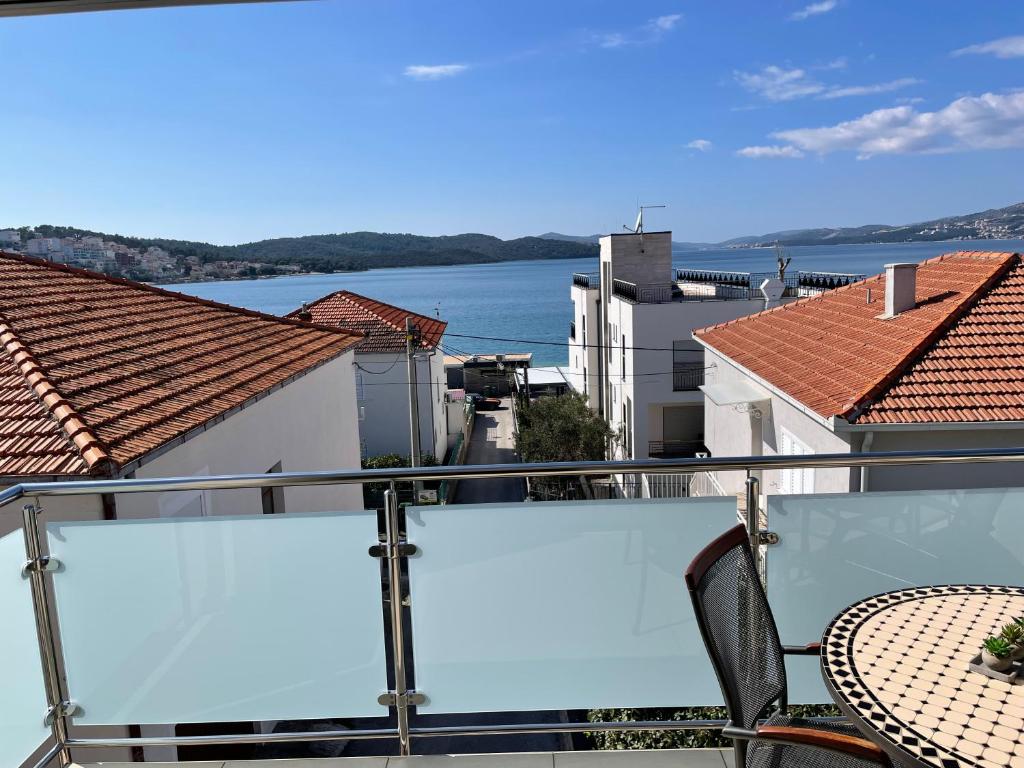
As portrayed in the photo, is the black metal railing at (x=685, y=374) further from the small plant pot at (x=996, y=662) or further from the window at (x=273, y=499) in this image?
the small plant pot at (x=996, y=662)

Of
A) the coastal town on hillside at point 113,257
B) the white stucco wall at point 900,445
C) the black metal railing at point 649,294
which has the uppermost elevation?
the coastal town on hillside at point 113,257

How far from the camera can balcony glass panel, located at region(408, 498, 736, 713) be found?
2.95 meters

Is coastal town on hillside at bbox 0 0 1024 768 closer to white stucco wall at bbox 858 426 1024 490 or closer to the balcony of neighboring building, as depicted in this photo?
white stucco wall at bbox 858 426 1024 490

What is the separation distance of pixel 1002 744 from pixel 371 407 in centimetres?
2406

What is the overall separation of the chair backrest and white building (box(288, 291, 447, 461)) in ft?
71.9

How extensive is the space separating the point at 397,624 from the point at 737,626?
53.5 inches

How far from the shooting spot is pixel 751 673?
2.18 meters

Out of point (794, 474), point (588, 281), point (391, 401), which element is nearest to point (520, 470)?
point (794, 474)

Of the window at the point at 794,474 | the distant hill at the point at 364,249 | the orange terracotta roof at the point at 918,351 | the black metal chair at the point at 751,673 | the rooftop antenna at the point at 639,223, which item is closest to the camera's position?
the black metal chair at the point at 751,673

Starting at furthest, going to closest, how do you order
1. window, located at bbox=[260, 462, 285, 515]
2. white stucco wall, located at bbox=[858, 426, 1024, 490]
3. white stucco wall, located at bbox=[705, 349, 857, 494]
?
white stucco wall, located at bbox=[705, 349, 857, 494]
window, located at bbox=[260, 462, 285, 515]
white stucco wall, located at bbox=[858, 426, 1024, 490]

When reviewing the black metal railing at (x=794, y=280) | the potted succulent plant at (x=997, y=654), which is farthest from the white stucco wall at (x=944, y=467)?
the black metal railing at (x=794, y=280)

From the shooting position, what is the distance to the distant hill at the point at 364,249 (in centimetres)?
2186

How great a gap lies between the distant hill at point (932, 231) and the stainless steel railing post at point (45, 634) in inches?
1409

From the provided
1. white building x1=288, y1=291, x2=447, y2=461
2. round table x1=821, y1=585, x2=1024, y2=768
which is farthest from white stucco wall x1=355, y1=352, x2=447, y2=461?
round table x1=821, y1=585, x2=1024, y2=768
